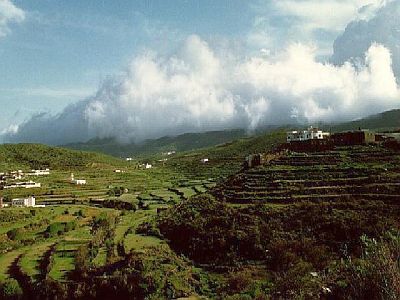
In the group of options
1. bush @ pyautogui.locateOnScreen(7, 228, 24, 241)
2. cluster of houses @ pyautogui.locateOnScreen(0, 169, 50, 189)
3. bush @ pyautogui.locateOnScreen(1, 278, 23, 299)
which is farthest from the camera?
cluster of houses @ pyautogui.locateOnScreen(0, 169, 50, 189)

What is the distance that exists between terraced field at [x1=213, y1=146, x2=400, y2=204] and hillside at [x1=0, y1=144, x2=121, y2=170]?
103 metres

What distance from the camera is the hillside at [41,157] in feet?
483

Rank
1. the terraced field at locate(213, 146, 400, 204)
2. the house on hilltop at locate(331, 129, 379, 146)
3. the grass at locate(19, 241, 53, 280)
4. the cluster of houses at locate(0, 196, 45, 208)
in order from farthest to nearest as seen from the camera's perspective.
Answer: the cluster of houses at locate(0, 196, 45, 208)
the house on hilltop at locate(331, 129, 379, 146)
the grass at locate(19, 241, 53, 280)
the terraced field at locate(213, 146, 400, 204)

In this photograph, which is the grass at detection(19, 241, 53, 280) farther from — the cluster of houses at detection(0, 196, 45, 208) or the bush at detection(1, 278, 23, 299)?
the cluster of houses at detection(0, 196, 45, 208)

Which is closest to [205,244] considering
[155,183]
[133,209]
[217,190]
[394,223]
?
[217,190]

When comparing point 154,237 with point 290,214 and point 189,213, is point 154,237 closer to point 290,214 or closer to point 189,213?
point 189,213

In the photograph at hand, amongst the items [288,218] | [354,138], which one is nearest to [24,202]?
[354,138]

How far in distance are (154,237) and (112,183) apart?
59.7 metres

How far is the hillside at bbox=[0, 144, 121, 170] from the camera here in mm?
147125

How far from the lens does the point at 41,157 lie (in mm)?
156125

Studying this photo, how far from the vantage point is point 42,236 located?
57.6 m

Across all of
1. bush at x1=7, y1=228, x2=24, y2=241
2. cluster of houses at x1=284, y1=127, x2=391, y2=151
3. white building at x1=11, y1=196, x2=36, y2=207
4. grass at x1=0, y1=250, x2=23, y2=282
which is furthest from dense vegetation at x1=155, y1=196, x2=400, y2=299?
white building at x1=11, y1=196, x2=36, y2=207

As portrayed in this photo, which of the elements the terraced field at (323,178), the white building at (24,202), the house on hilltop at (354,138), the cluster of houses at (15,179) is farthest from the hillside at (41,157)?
the terraced field at (323,178)

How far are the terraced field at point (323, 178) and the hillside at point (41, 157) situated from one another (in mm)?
103230
